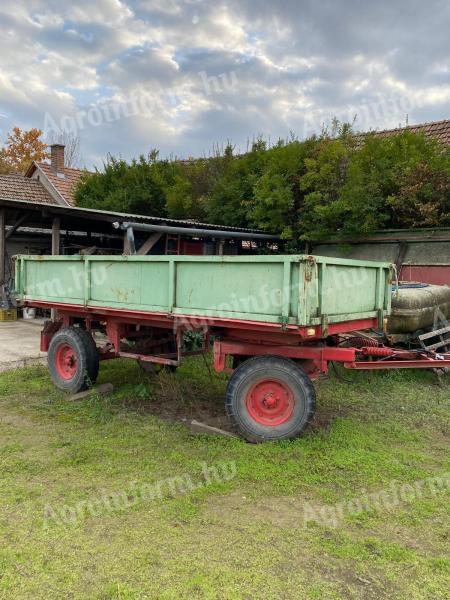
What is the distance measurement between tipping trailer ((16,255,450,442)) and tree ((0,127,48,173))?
2991cm

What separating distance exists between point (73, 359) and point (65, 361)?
0.50 feet

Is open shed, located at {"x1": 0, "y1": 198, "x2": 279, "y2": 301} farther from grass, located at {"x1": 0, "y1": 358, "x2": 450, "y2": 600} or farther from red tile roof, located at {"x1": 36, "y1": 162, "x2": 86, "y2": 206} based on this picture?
grass, located at {"x1": 0, "y1": 358, "x2": 450, "y2": 600}

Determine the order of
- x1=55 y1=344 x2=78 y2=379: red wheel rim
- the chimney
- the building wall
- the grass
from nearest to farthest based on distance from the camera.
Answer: the grass < x1=55 y1=344 x2=78 y2=379: red wheel rim < the building wall < the chimney

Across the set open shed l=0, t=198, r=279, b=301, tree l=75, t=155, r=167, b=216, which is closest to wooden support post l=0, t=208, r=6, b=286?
open shed l=0, t=198, r=279, b=301

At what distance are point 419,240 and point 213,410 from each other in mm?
6713

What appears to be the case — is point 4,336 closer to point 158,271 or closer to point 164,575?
point 158,271

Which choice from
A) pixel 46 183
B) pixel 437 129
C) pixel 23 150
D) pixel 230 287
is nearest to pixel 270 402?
pixel 230 287

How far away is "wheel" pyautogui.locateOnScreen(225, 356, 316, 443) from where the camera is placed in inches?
165

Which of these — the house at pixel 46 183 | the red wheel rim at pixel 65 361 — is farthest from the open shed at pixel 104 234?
the red wheel rim at pixel 65 361

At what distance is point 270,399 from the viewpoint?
14.2ft

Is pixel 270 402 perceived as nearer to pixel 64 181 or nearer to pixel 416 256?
pixel 416 256

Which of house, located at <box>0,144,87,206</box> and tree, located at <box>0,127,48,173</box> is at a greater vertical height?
tree, located at <box>0,127,48,173</box>

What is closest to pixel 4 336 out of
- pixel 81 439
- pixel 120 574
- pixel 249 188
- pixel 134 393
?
pixel 134 393

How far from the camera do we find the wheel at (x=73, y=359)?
19.0 ft
